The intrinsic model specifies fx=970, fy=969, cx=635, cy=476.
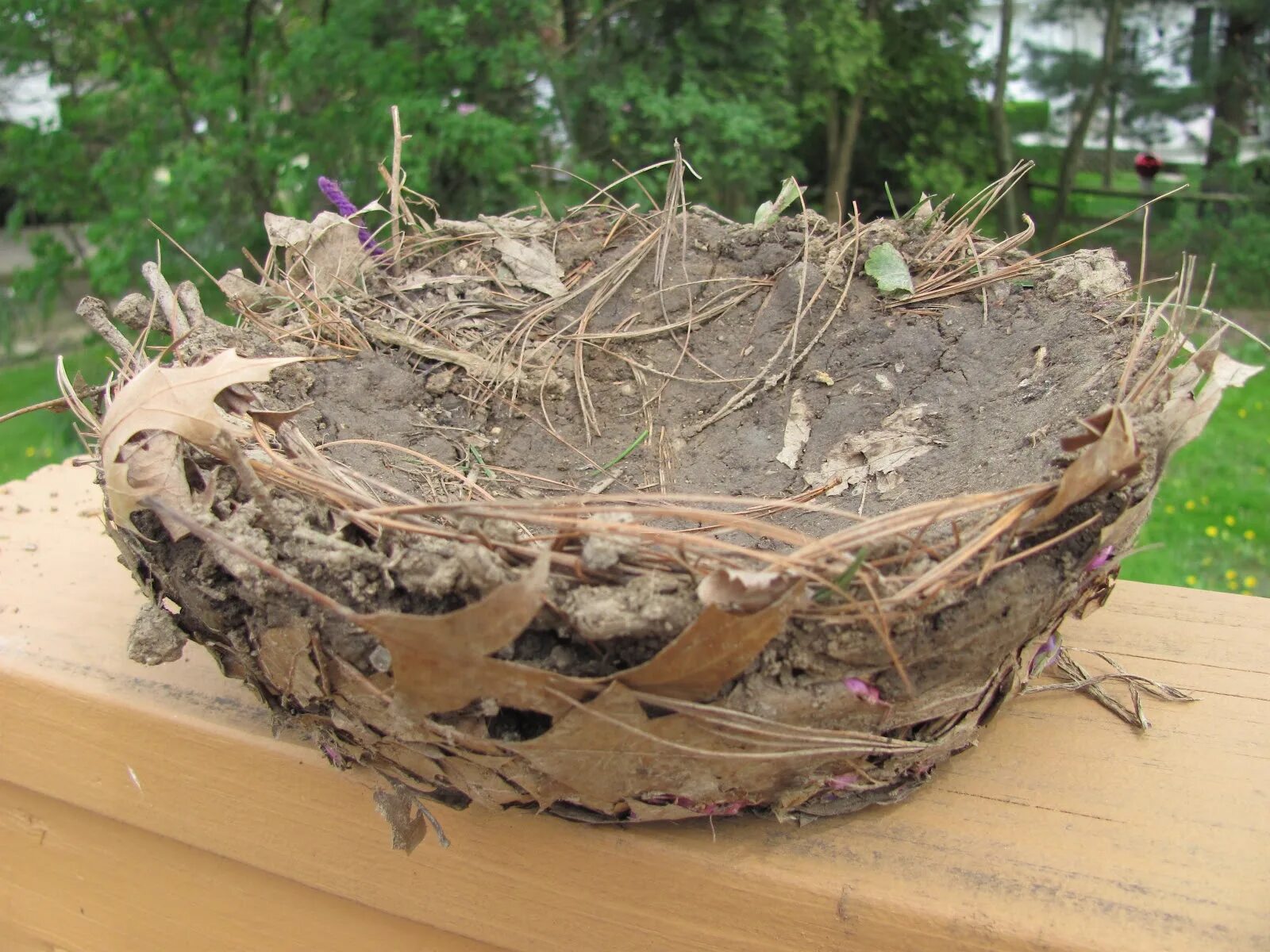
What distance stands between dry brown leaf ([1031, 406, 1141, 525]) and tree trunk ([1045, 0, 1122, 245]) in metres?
4.53

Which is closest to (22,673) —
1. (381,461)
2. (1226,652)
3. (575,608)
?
(381,461)

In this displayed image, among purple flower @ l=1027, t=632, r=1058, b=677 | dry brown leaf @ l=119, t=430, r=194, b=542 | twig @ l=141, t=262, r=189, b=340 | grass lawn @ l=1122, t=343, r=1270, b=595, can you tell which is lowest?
grass lawn @ l=1122, t=343, r=1270, b=595

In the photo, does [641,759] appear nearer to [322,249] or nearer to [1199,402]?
[1199,402]

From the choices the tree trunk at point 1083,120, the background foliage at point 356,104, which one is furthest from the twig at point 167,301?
the tree trunk at point 1083,120

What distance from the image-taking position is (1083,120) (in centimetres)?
487

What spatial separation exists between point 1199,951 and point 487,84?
10.3ft

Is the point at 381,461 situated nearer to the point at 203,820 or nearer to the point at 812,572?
the point at 203,820

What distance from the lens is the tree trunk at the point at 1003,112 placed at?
15.4ft

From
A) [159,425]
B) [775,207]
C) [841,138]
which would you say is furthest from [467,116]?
[841,138]

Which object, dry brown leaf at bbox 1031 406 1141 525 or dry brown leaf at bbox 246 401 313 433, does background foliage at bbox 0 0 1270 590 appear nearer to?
dry brown leaf at bbox 246 401 313 433

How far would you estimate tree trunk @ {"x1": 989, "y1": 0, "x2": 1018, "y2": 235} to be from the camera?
4.71 metres

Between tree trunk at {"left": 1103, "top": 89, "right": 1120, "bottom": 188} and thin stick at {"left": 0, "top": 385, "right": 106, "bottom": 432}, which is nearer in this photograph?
thin stick at {"left": 0, "top": 385, "right": 106, "bottom": 432}

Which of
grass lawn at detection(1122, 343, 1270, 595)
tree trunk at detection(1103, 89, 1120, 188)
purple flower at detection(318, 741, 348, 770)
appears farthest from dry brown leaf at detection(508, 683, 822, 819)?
tree trunk at detection(1103, 89, 1120, 188)

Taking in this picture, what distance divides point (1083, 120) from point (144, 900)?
204 inches
